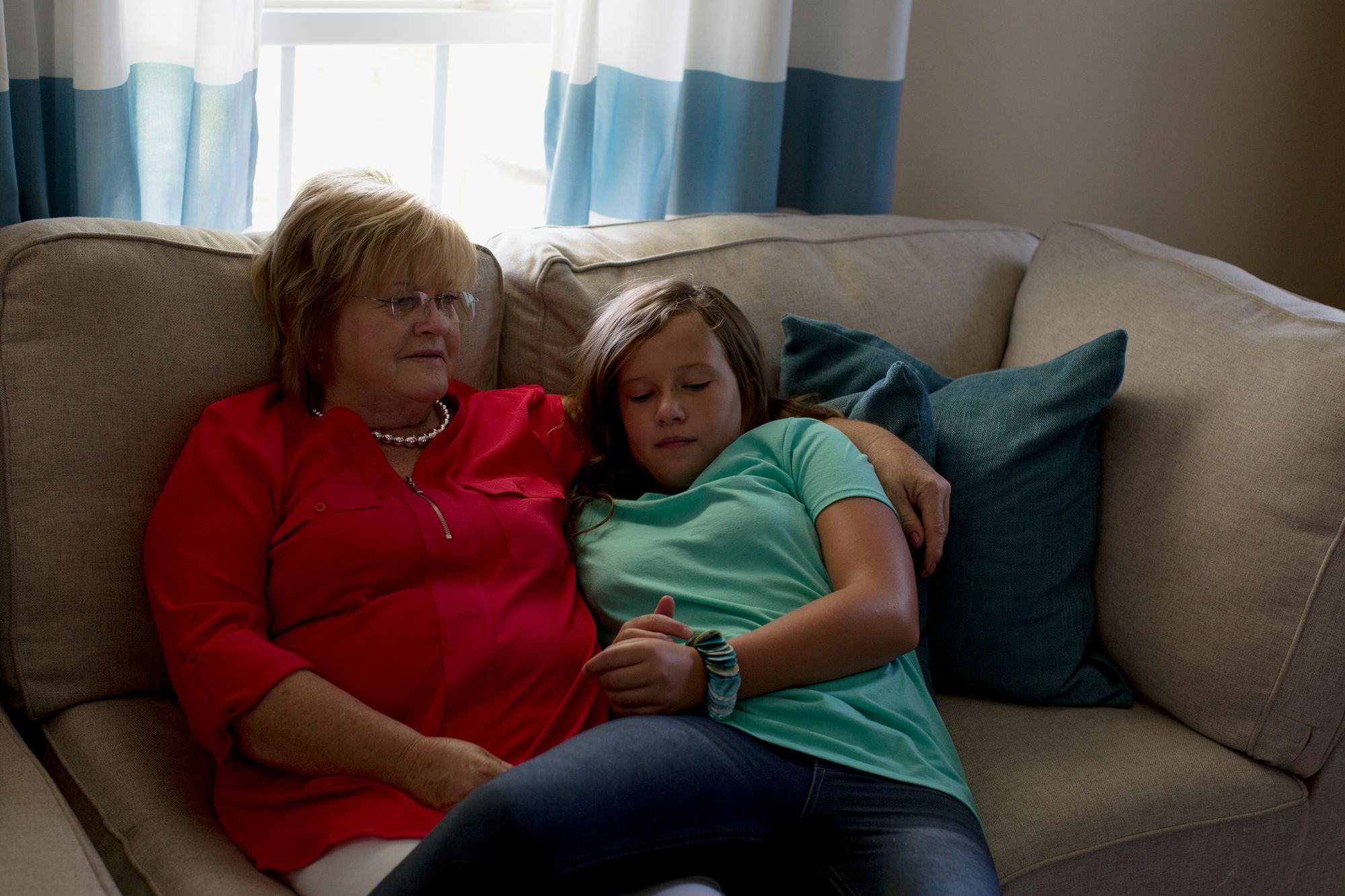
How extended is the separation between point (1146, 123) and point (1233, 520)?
1544 millimetres

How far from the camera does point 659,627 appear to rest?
4.25 ft

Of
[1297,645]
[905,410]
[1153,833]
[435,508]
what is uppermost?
[905,410]

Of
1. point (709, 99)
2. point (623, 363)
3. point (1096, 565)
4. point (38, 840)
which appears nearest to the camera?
point (38, 840)

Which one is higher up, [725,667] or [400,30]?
[400,30]

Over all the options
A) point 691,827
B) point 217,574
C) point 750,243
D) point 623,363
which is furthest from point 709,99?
point 691,827

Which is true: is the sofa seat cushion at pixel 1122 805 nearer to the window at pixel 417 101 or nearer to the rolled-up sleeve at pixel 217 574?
the rolled-up sleeve at pixel 217 574

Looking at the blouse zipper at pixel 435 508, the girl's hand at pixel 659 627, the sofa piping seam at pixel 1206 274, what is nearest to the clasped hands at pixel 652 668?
the girl's hand at pixel 659 627

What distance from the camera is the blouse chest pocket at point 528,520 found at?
4.76 feet

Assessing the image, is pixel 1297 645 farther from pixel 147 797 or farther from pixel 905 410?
pixel 147 797

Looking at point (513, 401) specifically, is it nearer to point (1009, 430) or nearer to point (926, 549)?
point (926, 549)

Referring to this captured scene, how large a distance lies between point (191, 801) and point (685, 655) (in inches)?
23.0

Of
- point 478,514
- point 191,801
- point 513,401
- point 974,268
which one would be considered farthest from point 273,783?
point 974,268

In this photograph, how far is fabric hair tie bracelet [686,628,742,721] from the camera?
1.28 m

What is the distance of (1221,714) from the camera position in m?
1.55
